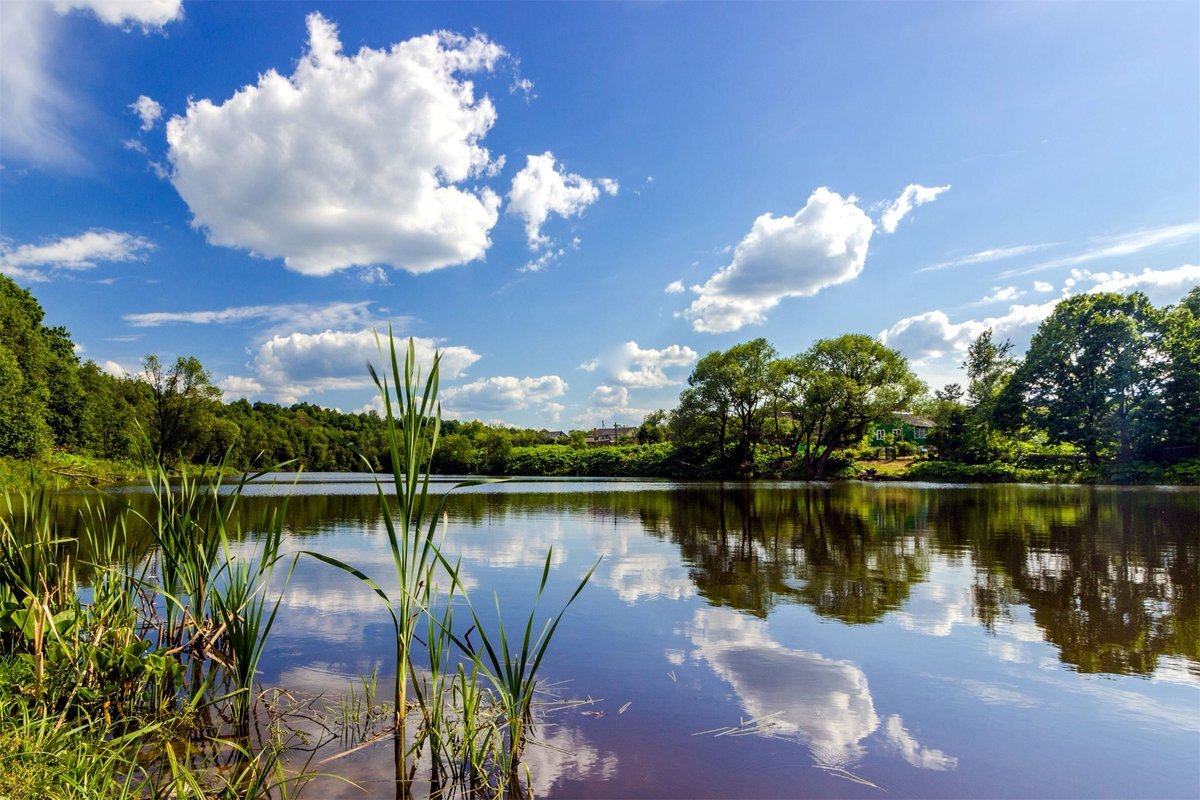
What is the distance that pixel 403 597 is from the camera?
3861 mm

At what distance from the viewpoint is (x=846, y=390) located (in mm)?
57156

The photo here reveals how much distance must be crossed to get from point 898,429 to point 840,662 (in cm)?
7857

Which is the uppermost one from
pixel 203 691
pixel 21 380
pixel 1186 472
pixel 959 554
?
pixel 21 380

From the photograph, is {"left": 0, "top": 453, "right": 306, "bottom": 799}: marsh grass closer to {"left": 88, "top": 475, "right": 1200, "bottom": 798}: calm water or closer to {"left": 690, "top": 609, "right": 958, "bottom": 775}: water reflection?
{"left": 88, "top": 475, "right": 1200, "bottom": 798}: calm water

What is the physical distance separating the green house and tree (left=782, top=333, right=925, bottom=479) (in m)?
2.19

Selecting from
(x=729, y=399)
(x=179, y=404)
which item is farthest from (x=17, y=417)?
(x=729, y=399)

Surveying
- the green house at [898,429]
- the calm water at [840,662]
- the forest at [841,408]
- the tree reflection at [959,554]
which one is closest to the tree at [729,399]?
the forest at [841,408]

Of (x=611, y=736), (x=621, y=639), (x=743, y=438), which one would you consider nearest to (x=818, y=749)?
(x=611, y=736)

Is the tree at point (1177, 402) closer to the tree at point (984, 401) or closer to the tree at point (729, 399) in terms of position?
the tree at point (984, 401)

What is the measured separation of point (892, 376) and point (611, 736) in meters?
61.0

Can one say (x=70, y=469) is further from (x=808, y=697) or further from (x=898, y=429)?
(x=898, y=429)

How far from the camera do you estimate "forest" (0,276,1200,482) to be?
1569 inches

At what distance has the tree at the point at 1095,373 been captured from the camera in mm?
42156

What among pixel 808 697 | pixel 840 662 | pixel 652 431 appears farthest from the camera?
pixel 652 431
